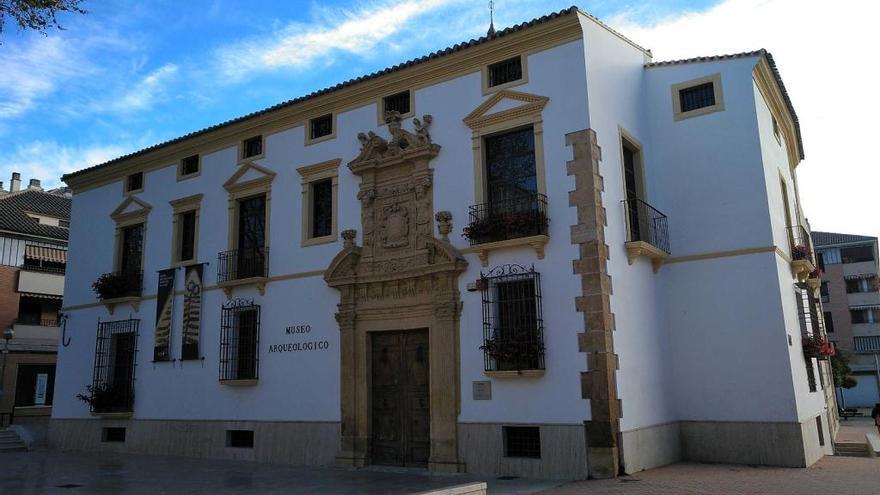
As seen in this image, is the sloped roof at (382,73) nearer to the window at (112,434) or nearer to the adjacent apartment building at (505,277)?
the adjacent apartment building at (505,277)

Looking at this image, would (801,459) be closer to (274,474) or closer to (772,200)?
(772,200)

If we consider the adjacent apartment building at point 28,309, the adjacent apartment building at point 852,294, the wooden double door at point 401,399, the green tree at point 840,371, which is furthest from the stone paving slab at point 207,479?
the adjacent apartment building at point 852,294

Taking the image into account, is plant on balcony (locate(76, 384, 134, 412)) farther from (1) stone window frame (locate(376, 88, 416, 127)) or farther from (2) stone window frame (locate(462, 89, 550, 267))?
(2) stone window frame (locate(462, 89, 550, 267))

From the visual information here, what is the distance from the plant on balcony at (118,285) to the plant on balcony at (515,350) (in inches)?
429

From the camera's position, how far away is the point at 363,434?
46.1 feet

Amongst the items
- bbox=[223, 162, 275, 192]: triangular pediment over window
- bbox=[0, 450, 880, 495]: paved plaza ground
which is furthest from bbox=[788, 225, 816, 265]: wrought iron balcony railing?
bbox=[223, 162, 275, 192]: triangular pediment over window

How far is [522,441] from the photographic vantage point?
12.4m

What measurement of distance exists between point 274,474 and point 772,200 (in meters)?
11.6

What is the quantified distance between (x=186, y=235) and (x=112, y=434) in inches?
223

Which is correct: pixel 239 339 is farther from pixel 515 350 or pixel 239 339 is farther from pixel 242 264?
pixel 515 350

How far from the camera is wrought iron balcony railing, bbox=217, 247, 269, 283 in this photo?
1644 cm

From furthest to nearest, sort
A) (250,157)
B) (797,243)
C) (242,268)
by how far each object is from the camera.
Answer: (250,157)
(797,243)
(242,268)

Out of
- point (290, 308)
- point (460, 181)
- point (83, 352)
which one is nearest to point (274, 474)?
point (290, 308)

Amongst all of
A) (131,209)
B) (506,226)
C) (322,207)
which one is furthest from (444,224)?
(131,209)
